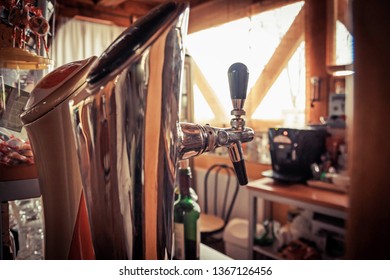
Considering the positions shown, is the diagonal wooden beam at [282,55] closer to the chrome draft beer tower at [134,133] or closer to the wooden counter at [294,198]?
the wooden counter at [294,198]

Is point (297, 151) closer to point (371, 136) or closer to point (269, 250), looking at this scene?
point (269, 250)

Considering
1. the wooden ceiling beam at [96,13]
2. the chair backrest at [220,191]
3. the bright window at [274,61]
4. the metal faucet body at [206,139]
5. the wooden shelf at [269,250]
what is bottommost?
the wooden shelf at [269,250]

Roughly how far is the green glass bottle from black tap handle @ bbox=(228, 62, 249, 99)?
22cm

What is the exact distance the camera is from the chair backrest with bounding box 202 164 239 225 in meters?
2.38

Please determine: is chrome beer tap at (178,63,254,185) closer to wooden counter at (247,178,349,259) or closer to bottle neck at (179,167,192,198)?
bottle neck at (179,167,192,198)

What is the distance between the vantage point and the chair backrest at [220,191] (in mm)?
2379

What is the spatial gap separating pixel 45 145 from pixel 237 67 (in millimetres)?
207

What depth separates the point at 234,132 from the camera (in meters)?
0.32

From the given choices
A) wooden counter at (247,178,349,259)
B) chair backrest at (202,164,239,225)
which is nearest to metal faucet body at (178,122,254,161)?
wooden counter at (247,178,349,259)

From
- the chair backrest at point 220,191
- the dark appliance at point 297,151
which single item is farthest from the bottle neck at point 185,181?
the chair backrest at point 220,191

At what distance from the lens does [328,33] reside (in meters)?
1.90

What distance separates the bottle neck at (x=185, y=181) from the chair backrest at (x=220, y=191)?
1784mm
